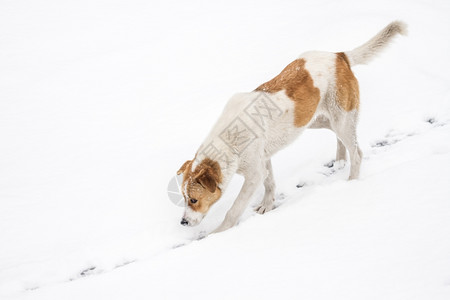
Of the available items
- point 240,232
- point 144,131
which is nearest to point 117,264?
point 240,232

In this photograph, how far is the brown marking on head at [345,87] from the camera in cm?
395

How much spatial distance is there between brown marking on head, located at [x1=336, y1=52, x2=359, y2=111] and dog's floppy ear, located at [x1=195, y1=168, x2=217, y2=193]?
1654 millimetres

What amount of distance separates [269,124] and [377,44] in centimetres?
166

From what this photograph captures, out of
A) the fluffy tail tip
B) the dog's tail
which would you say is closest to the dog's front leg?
the dog's tail

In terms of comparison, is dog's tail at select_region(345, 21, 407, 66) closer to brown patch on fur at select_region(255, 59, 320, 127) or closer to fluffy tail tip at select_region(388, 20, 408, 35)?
fluffy tail tip at select_region(388, 20, 408, 35)

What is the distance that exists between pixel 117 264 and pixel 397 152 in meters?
3.19

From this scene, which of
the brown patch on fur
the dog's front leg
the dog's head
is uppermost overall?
the brown patch on fur

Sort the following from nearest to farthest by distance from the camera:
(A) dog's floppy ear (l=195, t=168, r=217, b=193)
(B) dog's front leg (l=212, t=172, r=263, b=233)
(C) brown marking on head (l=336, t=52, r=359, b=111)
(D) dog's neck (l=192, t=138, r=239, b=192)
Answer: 1. (A) dog's floppy ear (l=195, t=168, r=217, b=193)
2. (D) dog's neck (l=192, t=138, r=239, b=192)
3. (B) dog's front leg (l=212, t=172, r=263, b=233)
4. (C) brown marking on head (l=336, t=52, r=359, b=111)

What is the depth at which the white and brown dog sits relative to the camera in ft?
11.5

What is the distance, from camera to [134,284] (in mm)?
2809

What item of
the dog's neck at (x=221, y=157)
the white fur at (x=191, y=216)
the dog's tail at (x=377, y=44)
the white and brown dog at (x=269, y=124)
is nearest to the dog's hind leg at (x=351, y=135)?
the white and brown dog at (x=269, y=124)

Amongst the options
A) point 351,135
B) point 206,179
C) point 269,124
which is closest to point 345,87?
point 351,135

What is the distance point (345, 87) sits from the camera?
396 cm

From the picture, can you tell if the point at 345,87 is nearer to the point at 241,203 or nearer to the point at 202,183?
the point at 241,203
